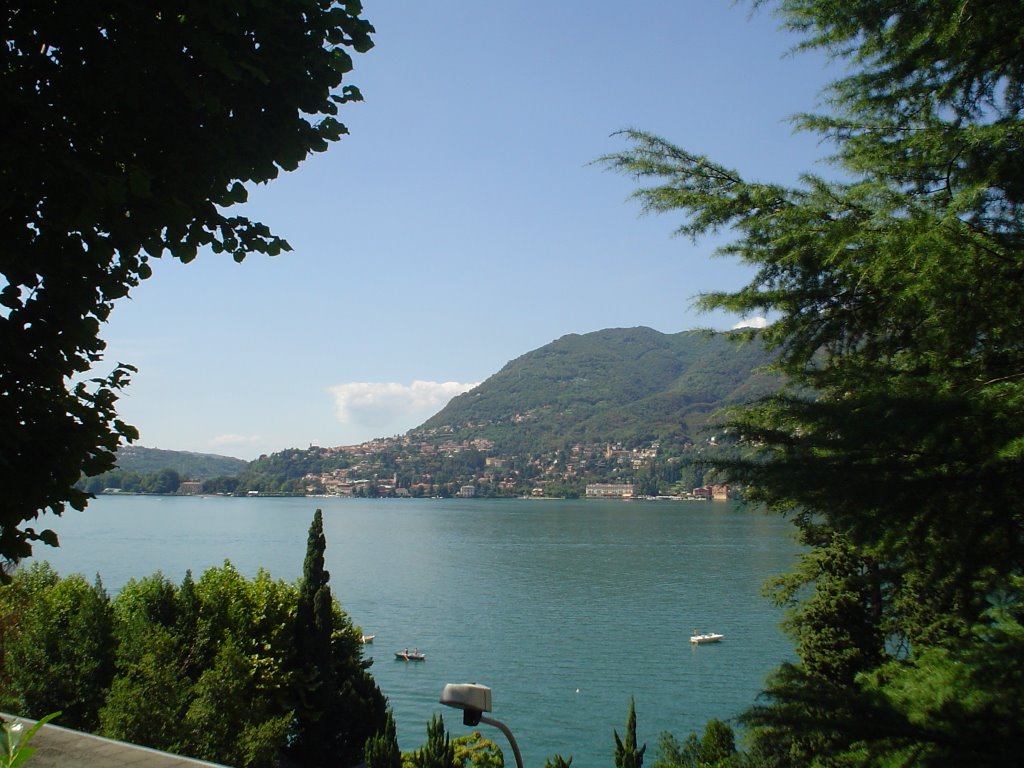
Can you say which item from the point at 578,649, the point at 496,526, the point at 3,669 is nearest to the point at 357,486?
the point at 496,526

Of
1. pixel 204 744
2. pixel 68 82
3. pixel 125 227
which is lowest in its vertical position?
pixel 204 744

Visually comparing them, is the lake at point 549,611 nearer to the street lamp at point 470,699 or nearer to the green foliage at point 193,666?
the street lamp at point 470,699

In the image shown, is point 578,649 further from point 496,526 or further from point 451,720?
point 496,526

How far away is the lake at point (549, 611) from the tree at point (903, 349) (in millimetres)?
731

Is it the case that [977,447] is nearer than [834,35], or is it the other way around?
[977,447]

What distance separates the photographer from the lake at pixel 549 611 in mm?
23469

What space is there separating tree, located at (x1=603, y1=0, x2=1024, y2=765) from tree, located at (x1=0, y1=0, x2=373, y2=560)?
2182 millimetres

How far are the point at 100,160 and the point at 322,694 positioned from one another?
14570 mm

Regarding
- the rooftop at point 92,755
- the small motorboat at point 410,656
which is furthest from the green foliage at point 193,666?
the small motorboat at point 410,656

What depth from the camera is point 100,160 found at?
2701 mm

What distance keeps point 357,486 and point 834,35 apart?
186653mm

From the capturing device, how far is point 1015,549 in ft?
10.8

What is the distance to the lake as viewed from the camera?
2347 centimetres

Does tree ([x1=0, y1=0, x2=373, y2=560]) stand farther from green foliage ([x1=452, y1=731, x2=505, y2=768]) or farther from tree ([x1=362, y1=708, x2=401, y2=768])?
green foliage ([x1=452, y1=731, x2=505, y2=768])
